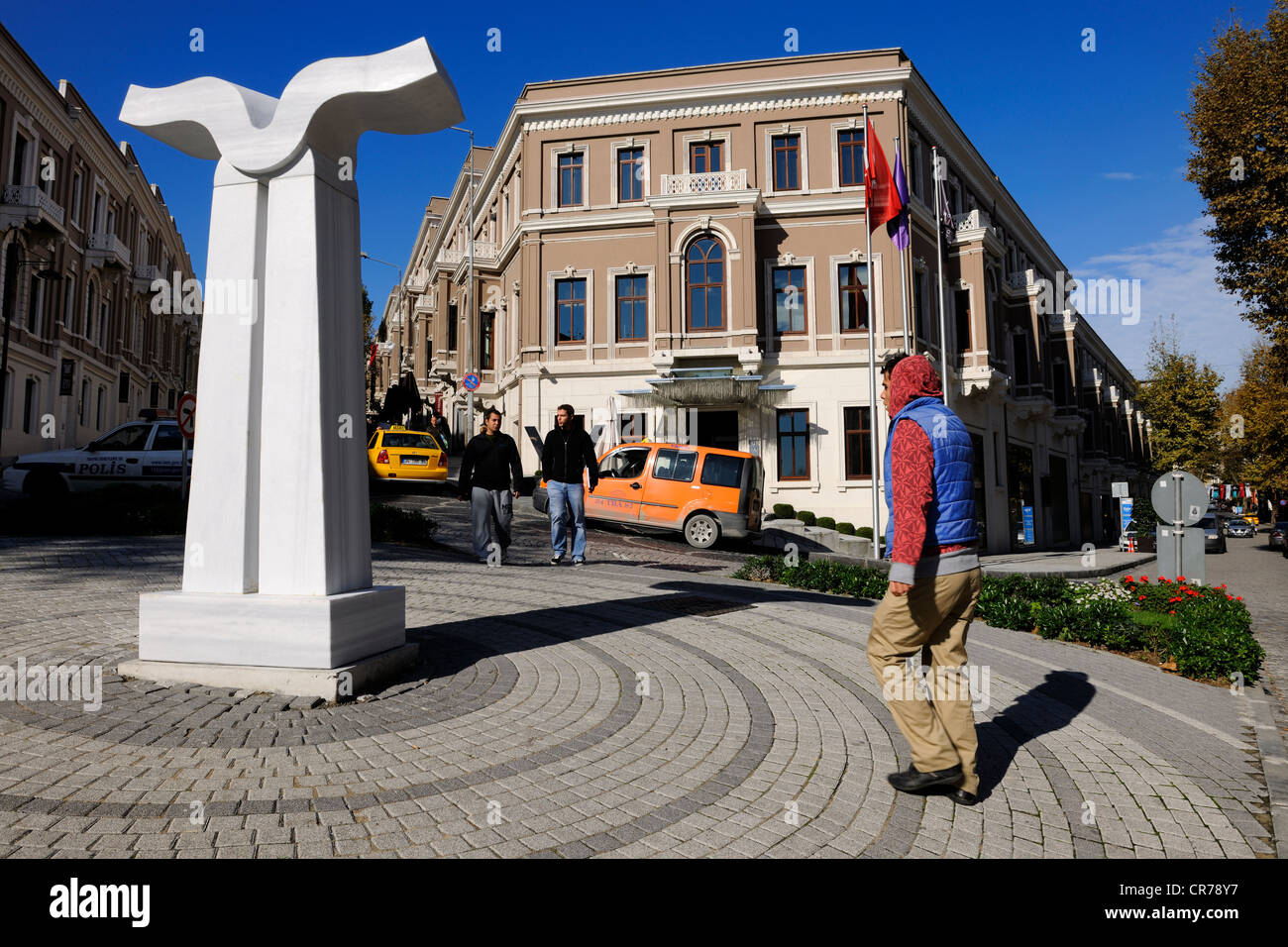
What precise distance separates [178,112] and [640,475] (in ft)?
43.2

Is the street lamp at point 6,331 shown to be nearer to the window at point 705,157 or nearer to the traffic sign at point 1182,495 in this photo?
the window at point 705,157

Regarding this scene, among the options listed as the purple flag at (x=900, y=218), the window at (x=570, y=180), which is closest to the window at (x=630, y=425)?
the window at (x=570, y=180)

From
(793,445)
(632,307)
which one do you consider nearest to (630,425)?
(632,307)

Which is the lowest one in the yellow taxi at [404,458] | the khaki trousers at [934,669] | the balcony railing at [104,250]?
the khaki trousers at [934,669]

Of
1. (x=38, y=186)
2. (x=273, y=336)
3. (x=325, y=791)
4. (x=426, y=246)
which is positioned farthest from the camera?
(x=426, y=246)

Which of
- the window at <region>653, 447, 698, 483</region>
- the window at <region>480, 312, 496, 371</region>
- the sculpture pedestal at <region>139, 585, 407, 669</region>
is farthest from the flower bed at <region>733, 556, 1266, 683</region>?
the window at <region>480, 312, 496, 371</region>

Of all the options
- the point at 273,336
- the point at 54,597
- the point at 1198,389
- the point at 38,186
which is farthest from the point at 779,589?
the point at 1198,389

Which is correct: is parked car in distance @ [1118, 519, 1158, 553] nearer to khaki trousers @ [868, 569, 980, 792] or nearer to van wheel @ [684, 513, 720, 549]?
van wheel @ [684, 513, 720, 549]

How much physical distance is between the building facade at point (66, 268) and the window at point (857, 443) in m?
22.4

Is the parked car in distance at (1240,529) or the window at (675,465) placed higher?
the window at (675,465)

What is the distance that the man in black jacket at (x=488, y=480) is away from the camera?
10539 millimetres

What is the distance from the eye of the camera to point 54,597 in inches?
280

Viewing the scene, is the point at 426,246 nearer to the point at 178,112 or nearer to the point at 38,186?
the point at 38,186

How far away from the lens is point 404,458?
22.4 meters
